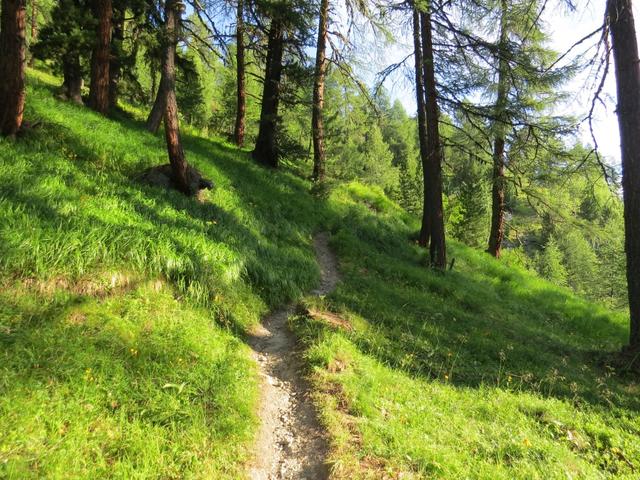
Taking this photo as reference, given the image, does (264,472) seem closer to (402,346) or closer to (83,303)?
(83,303)

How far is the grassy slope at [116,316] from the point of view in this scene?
10.0 ft

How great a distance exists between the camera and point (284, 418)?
4137 millimetres

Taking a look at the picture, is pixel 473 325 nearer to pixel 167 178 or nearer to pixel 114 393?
pixel 114 393

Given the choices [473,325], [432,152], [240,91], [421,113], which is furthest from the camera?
[240,91]

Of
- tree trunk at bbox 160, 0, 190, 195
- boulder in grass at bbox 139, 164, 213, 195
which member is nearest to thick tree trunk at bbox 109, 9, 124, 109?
tree trunk at bbox 160, 0, 190, 195

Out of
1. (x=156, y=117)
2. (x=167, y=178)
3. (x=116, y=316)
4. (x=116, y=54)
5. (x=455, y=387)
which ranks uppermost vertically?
(x=116, y=54)

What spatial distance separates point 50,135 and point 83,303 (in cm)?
471

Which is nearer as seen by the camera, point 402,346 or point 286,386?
point 286,386

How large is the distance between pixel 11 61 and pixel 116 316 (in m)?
4.86

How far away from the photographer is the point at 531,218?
14203 millimetres

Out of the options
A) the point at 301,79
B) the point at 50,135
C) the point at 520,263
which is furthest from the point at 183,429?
the point at 520,263

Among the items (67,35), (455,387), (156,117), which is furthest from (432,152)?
(67,35)

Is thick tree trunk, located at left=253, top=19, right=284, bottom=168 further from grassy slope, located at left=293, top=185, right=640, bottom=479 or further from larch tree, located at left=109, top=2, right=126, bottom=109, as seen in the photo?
grassy slope, located at left=293, top=185, right=640, bottom=479

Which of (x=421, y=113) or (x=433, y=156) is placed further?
(x=421, y=113)
